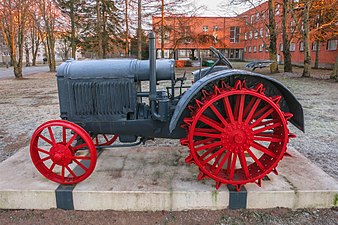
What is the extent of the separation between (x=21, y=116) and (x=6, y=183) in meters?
5.07

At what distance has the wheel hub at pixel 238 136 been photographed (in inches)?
104

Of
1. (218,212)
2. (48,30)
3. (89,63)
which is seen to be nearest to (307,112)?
(218,212)

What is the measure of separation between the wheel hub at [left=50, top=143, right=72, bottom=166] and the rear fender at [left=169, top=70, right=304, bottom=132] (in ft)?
3.74

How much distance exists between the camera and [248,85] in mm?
3061

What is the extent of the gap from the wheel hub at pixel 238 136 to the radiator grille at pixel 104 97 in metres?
1.10

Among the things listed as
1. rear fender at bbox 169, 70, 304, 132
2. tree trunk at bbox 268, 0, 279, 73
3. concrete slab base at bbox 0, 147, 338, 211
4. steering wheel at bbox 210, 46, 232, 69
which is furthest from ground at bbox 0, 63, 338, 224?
tree trunk at bbox 268, 0, 279, 73

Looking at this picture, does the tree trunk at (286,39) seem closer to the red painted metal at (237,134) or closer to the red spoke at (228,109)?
the red painted metal at (237,134)

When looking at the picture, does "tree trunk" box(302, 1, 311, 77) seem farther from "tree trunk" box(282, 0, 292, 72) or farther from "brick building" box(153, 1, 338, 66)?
"brick building" box(153, 1, 338, 66)

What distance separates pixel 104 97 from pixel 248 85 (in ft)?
5.34

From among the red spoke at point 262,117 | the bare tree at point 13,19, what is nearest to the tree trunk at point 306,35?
the red spoke at point 262,117

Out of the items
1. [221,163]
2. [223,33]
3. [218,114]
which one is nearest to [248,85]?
[218,114]

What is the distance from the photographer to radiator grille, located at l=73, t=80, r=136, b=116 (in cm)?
298

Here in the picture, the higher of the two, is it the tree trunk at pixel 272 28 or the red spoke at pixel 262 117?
the tree trunk at pixel 272 28

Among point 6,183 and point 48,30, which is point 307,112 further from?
point 48,30
